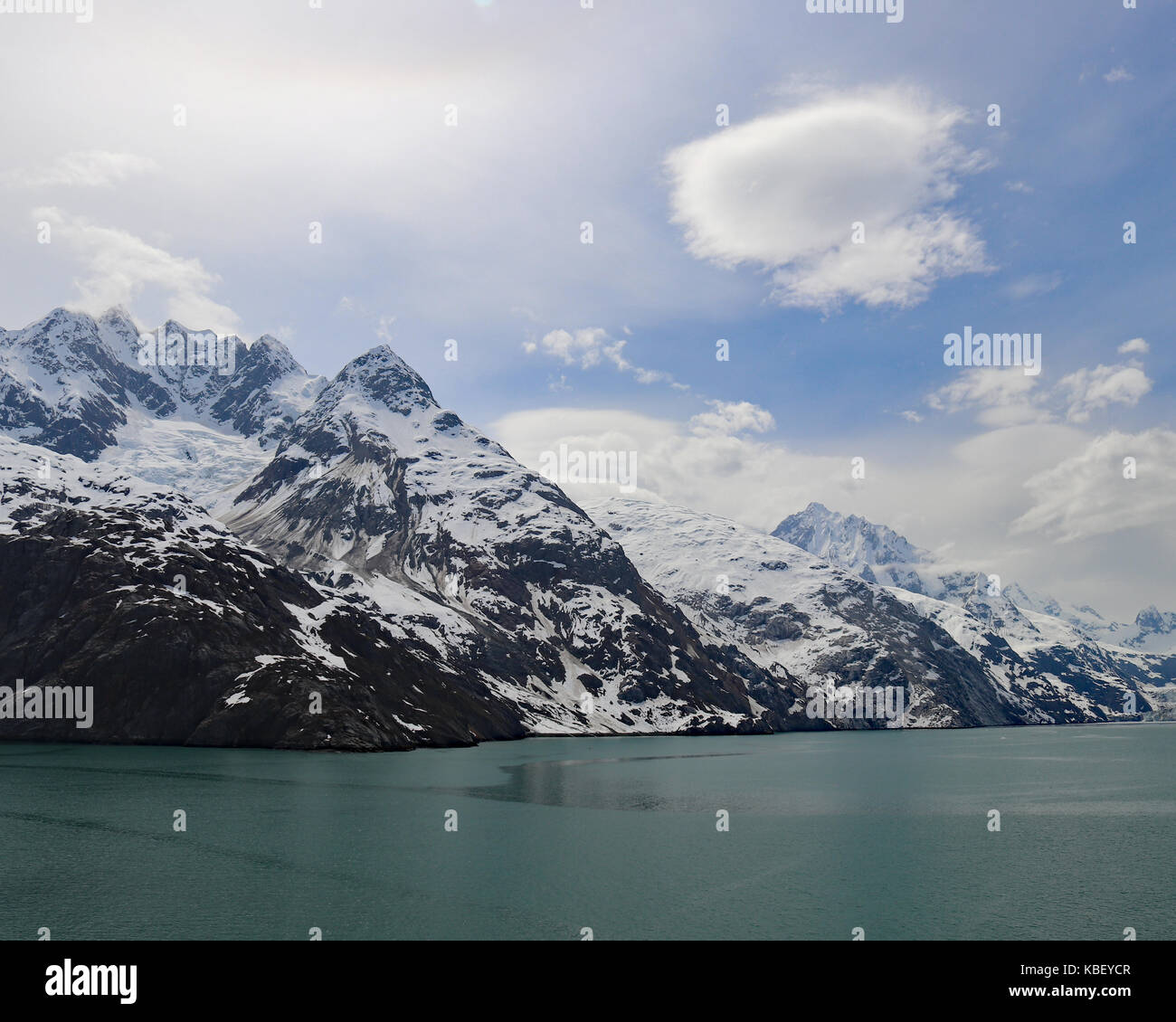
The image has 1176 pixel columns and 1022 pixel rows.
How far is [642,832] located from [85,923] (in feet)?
197

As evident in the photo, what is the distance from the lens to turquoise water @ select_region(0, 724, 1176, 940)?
6569cm

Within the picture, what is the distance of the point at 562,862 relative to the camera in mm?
87188

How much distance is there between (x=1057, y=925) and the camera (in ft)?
216

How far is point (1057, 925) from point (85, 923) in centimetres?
6911

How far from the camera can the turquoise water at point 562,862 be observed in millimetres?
65688

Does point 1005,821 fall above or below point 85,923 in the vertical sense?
below

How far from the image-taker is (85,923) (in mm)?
63188

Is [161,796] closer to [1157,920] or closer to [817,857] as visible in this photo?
[817,857]

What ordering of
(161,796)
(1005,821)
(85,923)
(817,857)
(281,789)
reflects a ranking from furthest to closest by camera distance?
(281,789) → (161,796) → (1005,821) → (817,857) → (85,923)
